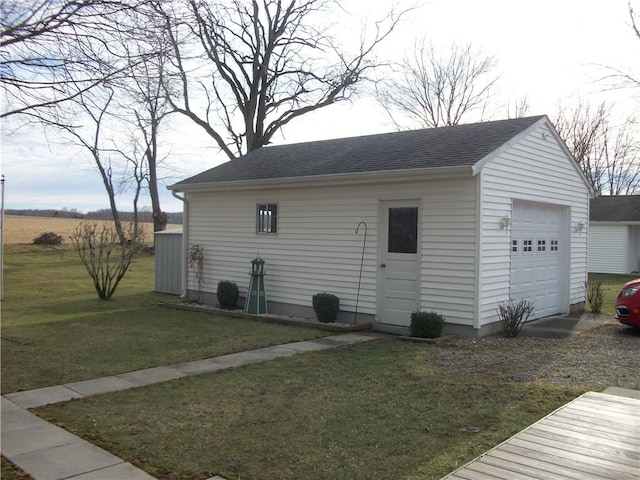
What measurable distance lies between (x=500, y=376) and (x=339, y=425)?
257 centimetres

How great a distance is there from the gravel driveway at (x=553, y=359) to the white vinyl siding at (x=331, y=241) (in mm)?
1012

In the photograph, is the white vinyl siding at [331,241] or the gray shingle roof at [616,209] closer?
the white vinyl siding at [331,241]

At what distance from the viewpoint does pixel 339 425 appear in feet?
15.2

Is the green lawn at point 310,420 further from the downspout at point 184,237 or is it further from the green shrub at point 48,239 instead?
the green shrub at point 48,239

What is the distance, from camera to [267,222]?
1204 centimetres

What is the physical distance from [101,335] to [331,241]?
4521 mm

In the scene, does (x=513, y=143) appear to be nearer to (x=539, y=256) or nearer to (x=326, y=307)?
(x=539, y=256)

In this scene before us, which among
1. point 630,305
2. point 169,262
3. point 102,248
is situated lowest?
point 630,305

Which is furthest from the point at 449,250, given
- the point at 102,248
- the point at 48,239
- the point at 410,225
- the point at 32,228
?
the point at 32,228

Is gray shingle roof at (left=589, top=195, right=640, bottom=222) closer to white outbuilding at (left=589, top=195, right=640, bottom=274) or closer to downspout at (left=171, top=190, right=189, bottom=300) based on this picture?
white outbuilding at (left=589, top=195, right=640, bottom=274)

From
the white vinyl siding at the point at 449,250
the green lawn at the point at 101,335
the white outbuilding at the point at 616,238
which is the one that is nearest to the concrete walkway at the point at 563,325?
the white vinyl siding at the point at 449,250

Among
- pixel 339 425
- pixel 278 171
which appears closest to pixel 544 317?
pixel 278 171

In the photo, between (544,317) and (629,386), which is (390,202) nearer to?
(544,317)

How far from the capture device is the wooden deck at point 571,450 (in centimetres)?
325
